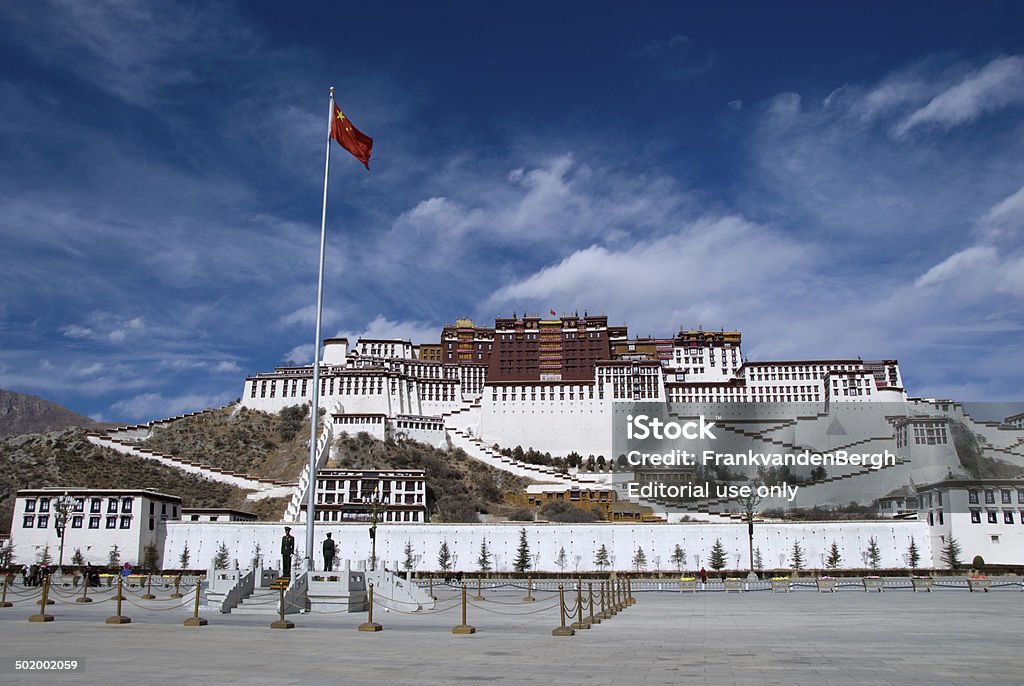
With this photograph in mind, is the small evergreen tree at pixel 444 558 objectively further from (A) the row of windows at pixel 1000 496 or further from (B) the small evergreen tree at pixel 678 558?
(A) the row of windows at pixel 1000 496

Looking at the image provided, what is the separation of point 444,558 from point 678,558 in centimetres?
1892

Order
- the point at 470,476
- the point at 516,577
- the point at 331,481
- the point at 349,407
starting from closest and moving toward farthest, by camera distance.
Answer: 1. the point at 516,577
2. the point at 331,481
3. the point at 470,476
4. the point at 349,407

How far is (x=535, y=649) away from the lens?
14891 millimetres

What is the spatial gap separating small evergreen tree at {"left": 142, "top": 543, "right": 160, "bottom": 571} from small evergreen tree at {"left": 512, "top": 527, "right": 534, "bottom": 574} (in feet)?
94.2

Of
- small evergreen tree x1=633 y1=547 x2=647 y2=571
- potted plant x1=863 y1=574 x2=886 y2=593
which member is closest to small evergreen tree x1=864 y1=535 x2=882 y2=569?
small evergreen tree x1=633 y1=547 x2=647 y2=571

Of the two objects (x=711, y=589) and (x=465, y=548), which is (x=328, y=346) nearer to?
(x=465, y=548)

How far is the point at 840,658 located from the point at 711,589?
33.2 metres

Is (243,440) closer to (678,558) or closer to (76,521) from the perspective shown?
(76,521)

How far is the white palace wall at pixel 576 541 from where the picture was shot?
63844mm

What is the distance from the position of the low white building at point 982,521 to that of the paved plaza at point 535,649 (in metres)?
42.4

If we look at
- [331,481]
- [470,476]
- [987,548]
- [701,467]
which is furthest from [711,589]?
[701,467]

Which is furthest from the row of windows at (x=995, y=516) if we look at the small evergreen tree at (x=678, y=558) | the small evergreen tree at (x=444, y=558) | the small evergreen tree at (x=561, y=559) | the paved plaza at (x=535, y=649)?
A: the paved plaza at (x=535, y=649)

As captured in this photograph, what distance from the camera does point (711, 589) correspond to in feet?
146

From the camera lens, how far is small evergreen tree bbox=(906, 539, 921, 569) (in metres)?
62.3
